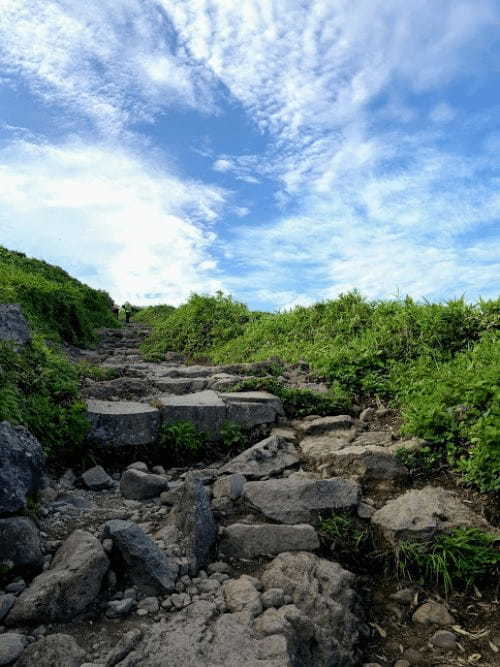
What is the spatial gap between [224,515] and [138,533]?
3.10 ft

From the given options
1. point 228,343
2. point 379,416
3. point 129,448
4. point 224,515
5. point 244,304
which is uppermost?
point 244,304

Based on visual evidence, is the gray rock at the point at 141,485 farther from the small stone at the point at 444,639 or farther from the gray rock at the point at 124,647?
the small stone at the point at 444,639

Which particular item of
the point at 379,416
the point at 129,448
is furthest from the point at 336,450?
the point at 129,448

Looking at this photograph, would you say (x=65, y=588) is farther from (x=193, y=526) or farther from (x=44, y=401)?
(x=44, y=401)

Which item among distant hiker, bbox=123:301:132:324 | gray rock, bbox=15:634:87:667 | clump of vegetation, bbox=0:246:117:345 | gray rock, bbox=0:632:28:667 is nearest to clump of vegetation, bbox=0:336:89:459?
gray rock, bbox=0:632:28:667

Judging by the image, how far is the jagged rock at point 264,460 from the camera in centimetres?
505

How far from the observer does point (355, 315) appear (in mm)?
10367

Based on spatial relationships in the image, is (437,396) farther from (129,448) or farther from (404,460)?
(129,448)

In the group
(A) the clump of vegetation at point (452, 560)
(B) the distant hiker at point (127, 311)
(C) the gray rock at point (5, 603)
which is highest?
(B) the distant hiker at point (127, 311)

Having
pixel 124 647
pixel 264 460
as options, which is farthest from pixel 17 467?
pixel 264 460

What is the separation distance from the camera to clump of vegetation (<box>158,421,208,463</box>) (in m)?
5.74

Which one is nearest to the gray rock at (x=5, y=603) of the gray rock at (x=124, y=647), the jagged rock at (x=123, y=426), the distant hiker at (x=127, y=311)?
the gray rock at (x=124, y=647)

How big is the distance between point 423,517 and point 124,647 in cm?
246

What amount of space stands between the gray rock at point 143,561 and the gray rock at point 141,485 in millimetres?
1189
